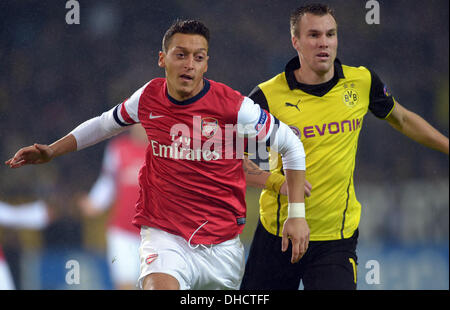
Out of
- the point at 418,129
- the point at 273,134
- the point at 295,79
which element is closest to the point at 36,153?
the point at 273,134

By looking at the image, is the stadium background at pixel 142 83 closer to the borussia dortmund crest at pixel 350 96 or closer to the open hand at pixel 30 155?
the borussia dortmund crest at pixel 350 96

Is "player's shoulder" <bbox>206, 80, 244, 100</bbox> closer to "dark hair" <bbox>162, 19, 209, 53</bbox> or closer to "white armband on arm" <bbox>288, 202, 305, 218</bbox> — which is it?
"dark hair" <bbox>162, 19, 209, 53</bbox>

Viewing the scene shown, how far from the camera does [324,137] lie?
11.0 feet

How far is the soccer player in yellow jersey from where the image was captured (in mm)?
3338

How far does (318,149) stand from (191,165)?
70 centimetres

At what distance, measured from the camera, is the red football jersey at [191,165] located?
10.1 feet

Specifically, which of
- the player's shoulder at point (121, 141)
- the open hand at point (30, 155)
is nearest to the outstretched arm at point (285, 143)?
the open hand at point (30, 155)

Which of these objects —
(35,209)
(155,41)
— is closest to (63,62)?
Result: (155,41)

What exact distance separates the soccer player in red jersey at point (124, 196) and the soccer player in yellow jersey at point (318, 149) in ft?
7.16

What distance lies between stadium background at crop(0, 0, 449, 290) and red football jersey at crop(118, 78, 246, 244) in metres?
2.74

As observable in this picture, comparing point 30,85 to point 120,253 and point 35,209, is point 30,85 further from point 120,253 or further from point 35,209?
point 120,253

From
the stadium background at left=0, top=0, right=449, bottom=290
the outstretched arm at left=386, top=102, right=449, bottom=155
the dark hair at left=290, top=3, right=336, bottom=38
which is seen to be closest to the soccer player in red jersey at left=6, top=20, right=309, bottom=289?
the dark hair at left=290, top=3, right=336, bottom=38

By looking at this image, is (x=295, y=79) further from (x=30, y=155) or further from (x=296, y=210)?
(x=30, y=155)

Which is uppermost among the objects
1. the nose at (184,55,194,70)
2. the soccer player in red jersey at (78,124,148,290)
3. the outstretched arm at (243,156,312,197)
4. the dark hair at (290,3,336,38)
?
the dark hair at (290,3,336,38)
